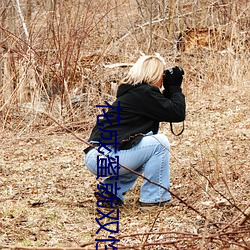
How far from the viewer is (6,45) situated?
751cm

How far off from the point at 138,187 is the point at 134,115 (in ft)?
A: 2.92

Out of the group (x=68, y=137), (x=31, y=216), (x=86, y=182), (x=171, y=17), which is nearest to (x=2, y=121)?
(x=68, y=137)

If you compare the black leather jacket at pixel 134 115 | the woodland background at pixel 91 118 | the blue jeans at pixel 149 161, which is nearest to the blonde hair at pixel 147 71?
the black leather jacket at pixel 134 115

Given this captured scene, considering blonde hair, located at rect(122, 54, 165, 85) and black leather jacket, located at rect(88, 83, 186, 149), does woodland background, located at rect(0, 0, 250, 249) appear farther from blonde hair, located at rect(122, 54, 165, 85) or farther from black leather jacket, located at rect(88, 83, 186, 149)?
blonde hair, located at rect(122, 54, 165, 85)

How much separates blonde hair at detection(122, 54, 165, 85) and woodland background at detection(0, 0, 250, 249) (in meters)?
0.62

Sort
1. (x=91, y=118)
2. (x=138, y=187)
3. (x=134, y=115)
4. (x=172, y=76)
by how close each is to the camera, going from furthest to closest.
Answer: (x=91, y=118) < (x=138, y=187) < (x=172, y=76) < (x=134, y=115)

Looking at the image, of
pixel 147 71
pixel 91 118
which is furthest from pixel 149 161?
pixel 91 118

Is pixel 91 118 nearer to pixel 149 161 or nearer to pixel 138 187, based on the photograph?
pixel 138 187

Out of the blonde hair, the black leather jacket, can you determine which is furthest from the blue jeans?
the blonde hair

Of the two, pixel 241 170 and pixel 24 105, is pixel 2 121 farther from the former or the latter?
pixel 241 170

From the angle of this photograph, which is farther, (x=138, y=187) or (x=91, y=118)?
(x=91, y=118)

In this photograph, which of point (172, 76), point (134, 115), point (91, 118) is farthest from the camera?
point (91, 118)

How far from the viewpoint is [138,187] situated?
476 cm

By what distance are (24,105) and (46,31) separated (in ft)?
3.35
